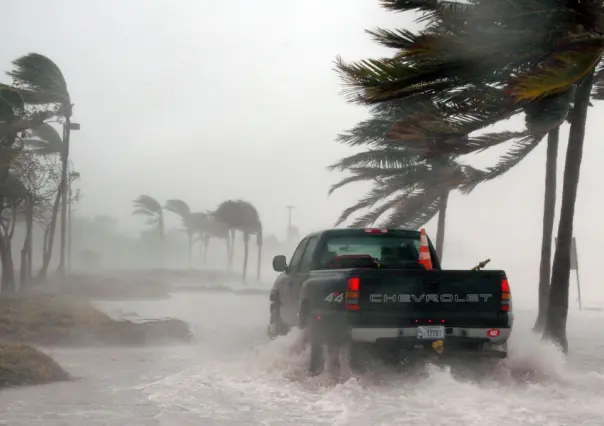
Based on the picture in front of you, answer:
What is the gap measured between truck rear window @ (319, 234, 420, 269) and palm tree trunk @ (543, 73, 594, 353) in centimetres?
346

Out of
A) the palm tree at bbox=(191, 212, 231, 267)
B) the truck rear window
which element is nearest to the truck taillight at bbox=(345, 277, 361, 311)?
the truck rear window

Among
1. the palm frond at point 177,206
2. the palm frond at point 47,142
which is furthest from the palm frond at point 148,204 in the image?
the palm frond at point 47,142

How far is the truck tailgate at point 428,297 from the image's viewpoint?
855 centimetres

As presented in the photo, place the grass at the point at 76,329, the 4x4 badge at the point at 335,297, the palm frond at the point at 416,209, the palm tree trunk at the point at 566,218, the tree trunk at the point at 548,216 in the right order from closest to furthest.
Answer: the 4x4 badge at the point at 335,297 → the palm tree trunk at the point at 566,218 → the grass at the point at 76,329 → the tree trunk at the point at 548,216 → the palm frond at the point at 416,209

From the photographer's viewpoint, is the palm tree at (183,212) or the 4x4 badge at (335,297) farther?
the palm tree at (183,212)

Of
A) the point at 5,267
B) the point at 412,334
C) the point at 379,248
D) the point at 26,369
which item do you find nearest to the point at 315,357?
the point at 412,334

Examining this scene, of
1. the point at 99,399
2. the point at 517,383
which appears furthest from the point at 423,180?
the point at 99,399

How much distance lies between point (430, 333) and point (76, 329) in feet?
28.2

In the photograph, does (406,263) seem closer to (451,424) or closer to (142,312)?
(451,424)

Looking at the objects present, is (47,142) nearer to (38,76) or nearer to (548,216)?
(38,76)

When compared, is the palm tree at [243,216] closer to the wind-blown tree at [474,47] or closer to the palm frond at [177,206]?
the palm frond at [177,206]

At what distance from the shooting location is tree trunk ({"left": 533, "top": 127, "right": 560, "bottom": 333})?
16.7m

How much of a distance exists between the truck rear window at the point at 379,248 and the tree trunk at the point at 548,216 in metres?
6.83

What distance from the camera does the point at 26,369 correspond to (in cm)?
941
